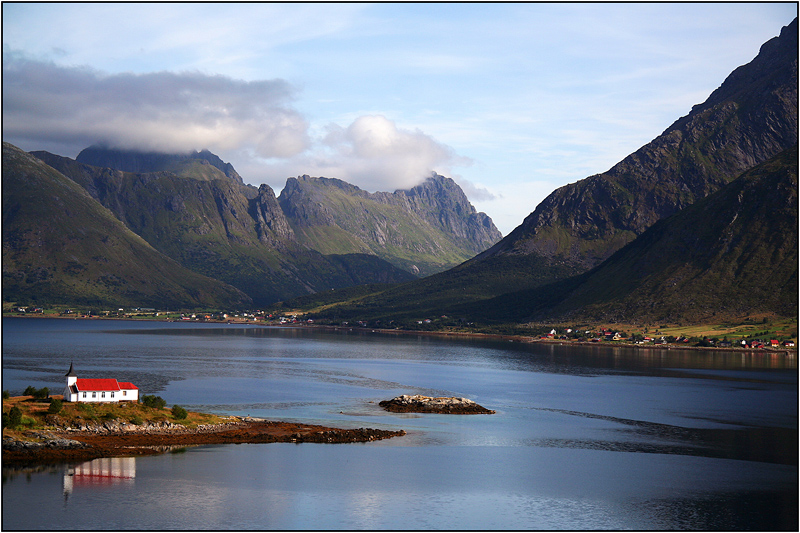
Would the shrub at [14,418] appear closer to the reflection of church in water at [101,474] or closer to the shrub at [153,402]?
the reflection of church in water at [101,474]

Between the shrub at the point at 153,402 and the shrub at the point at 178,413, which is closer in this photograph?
the shrub at the point at 178,413

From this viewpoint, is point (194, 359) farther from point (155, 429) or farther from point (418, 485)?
point (418, 485)

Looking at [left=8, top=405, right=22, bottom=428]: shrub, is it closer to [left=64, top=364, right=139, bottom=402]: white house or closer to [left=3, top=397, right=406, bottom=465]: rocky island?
[left=3, top=397, right=406, bottom=465]: rocky island

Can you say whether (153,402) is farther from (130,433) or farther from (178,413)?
(130,433)

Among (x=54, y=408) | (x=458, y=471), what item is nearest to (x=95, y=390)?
(x=54, y=408)

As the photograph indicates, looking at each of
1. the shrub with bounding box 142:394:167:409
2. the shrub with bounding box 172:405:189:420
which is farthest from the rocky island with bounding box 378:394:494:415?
the shrub with bounding box 142:394:167:409

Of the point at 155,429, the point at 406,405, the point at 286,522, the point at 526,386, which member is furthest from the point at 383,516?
the point at 526,386

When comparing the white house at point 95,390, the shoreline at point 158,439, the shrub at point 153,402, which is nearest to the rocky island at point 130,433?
the shoreline at point 158,439
